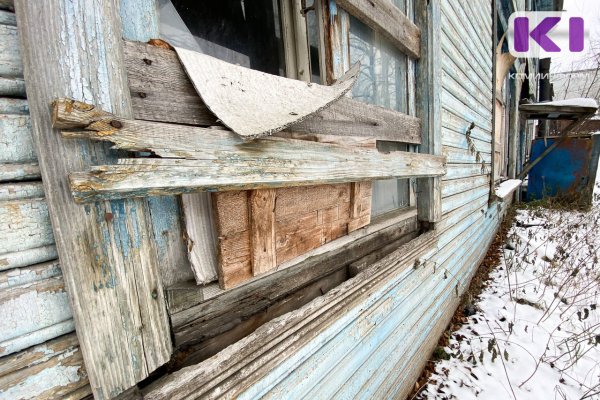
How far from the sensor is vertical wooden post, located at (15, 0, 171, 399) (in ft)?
1.93

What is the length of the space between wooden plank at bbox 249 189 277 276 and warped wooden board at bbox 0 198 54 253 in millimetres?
559

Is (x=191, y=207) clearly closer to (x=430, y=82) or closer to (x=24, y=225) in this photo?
(x=24, y=225)

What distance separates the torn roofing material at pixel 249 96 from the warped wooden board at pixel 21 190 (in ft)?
1.51

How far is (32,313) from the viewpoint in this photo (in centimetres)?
62

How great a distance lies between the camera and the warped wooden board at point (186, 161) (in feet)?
1.95

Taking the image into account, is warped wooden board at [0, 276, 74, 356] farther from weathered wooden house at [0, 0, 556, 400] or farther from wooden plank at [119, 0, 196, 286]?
wooden plank at [119, 0, 196, 286]

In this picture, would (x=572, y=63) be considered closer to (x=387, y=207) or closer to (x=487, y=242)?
(x=487, y=242)

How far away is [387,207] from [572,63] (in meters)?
26.4

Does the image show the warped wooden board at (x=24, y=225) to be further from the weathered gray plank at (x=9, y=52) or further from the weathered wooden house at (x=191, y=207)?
the weathered gray plank at (x=9, y=52)

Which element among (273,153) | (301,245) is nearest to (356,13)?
(273,153)

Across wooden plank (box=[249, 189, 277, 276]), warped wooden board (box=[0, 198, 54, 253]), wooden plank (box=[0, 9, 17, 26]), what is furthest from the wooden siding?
wooden plank (box=[0, 9, 17, 26])

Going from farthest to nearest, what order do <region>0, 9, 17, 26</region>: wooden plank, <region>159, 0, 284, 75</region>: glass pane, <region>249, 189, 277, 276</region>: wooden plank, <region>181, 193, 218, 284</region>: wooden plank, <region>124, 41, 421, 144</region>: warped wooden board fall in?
<region>159, 0, 284, 75</region>: glass pane < <region>249, 189, 277, 276</region>: wooden plank < <region>181, 193, 218, 284</region>: wooden plank < <region>124, 41, 421, 144</region>: warped wooden board < <region>0, 9, 17, 26</region>: wooden plank

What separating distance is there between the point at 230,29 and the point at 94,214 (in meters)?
1.19

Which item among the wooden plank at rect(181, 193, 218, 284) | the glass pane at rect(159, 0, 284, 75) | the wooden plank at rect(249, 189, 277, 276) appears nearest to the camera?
the wooden plank at rect(181, 193, 218, 284)
